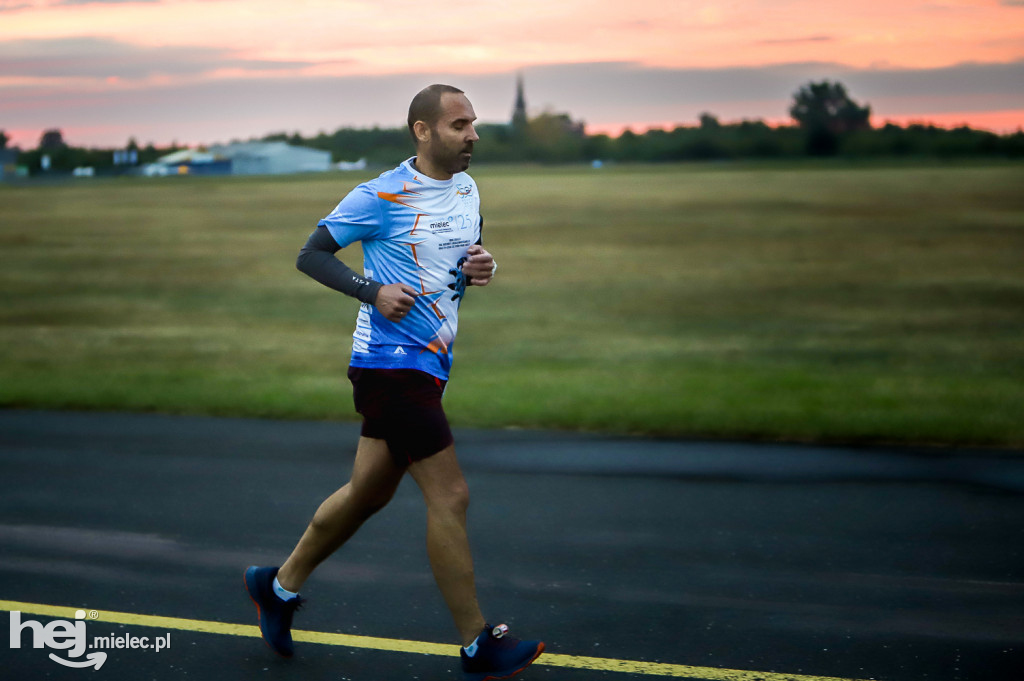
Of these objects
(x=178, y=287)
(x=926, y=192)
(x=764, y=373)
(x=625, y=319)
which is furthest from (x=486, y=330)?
(x=926, y=192)

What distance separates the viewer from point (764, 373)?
10.4 m

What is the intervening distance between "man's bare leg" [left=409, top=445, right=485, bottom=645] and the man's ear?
1027 mm

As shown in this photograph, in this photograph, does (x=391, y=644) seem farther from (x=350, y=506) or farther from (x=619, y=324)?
(x=619, y=324)

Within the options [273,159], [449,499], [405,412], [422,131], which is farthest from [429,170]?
[273,159]

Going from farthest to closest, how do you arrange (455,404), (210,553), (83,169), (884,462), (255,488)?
1. (83,169)
2. (455,404)
3. (884,462)
4. (255,488)
5. (210,553)

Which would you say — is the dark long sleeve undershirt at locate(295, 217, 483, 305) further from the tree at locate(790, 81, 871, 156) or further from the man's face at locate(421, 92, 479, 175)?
the tree at locate(790, 81, 871, 156)

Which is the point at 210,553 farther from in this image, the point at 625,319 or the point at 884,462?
the point at 625,319

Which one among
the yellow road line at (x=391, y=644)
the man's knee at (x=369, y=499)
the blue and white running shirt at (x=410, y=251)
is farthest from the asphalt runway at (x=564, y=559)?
the blue and white running shirt at (x=410, y=251)

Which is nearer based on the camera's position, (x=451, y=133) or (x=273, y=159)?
(x=451, y=133)

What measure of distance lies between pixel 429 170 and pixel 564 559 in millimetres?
2169

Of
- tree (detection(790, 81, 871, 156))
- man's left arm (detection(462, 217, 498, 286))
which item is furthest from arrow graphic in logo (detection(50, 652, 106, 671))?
tree (detection(790, 81, 871, 156))

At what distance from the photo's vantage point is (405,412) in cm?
371

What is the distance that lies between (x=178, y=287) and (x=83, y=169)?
7691cm

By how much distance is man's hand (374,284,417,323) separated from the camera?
3627 millimetres
